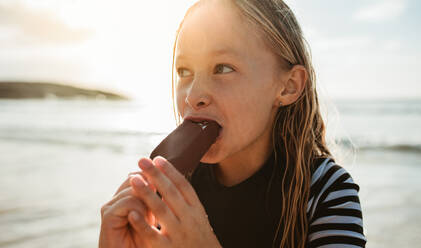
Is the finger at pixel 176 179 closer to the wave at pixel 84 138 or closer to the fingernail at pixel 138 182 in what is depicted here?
the fingernail at pixel 138 182

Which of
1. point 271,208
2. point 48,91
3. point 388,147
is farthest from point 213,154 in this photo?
point 48,91

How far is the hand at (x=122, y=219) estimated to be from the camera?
4.06ft

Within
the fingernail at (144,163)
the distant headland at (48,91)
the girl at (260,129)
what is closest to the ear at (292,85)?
the girl at (260,129)

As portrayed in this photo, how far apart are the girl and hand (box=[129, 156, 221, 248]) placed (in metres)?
0.11

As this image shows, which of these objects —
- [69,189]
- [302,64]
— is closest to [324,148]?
[302,64]

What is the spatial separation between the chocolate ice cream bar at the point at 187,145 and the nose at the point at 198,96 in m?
0.09

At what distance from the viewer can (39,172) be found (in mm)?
6250

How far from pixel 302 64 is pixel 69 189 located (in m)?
4.33

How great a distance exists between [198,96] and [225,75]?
0.56ft

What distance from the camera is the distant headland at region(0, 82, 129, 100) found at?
47031 mm

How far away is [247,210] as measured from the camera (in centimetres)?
198

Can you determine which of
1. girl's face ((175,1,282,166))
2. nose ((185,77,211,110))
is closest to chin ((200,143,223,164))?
girl's face ((175,1,282,166))

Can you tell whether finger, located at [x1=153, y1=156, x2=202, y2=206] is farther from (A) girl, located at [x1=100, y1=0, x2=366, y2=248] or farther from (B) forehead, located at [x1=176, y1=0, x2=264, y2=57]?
(B) forehead, located at [x1=176, y1=0, x2=264, y2=57]

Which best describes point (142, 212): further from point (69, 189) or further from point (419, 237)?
point (69, 189)
